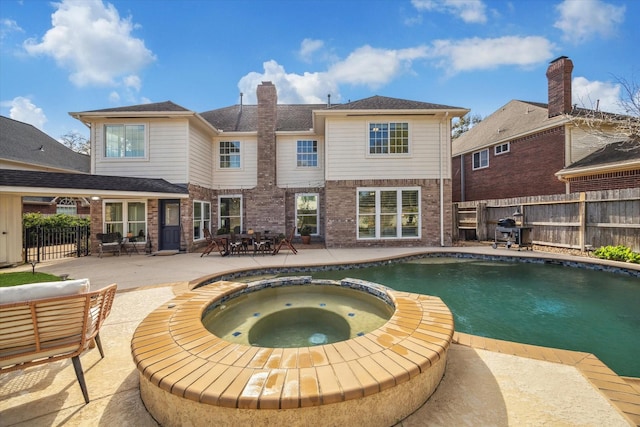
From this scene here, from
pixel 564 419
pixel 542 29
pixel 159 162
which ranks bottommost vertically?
pixel 564 419

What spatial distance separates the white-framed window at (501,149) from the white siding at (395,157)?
6075 mm

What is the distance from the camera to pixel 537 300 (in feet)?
17.0

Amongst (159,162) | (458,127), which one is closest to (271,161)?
(159,162)

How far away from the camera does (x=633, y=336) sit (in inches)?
148

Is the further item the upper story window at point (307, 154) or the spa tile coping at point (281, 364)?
the upper story window at point (307, 154)

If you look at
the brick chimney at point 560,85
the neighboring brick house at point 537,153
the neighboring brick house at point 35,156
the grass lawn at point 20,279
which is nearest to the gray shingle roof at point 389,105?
the neighboring brick house at point 537,153

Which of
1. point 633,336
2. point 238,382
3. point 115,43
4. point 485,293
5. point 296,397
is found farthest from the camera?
point 115,43

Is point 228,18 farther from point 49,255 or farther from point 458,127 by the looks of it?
point 458,127

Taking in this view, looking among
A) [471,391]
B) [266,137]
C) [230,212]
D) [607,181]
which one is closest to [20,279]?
[230,212]

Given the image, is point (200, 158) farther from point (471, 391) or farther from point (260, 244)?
point (471, 391)

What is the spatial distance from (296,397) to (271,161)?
37.2 ft

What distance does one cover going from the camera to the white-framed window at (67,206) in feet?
58.1

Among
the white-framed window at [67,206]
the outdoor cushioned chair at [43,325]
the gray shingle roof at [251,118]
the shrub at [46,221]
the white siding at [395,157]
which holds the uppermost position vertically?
the gray shingle roof at [251,118]

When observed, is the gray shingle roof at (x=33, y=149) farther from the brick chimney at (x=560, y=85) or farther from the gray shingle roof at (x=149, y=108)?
the brick chimney at (x=560, y=85)
